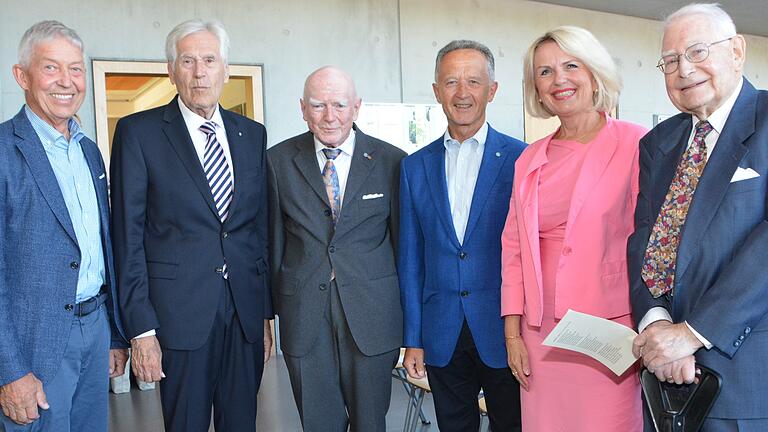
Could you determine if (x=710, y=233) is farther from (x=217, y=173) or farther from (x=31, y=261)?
(x=31, y=261)

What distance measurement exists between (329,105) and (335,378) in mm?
1109

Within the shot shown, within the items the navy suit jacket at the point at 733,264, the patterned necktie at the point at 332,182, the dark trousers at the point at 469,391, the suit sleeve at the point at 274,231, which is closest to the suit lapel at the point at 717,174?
the navy suit jacket at the point at 733,264

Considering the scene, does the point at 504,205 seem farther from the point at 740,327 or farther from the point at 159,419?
the point at 159,419

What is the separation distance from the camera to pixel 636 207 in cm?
230

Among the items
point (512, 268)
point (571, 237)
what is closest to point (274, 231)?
point (512, 268)

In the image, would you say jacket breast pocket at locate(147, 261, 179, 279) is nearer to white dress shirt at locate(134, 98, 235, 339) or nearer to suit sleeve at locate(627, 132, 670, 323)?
white dress shirt at locate(134, 98, 235, 339)

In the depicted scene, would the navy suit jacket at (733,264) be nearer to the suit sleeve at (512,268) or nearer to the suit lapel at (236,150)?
the suit sleeve at (512,268)

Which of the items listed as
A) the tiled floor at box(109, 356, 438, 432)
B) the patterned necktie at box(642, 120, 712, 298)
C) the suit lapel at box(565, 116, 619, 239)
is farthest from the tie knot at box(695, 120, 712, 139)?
the tiled floor at box(109, 356, 438, 432)

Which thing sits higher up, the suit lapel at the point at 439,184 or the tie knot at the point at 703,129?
the tie knot at the point at 703,129

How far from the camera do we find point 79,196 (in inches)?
102

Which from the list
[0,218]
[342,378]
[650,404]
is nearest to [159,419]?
[342,378]

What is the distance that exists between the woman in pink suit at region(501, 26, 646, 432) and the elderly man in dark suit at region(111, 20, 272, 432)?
1.05m

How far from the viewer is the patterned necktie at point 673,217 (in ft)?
6.88

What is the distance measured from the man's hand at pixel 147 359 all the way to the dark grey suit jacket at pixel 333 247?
0.52 meters
